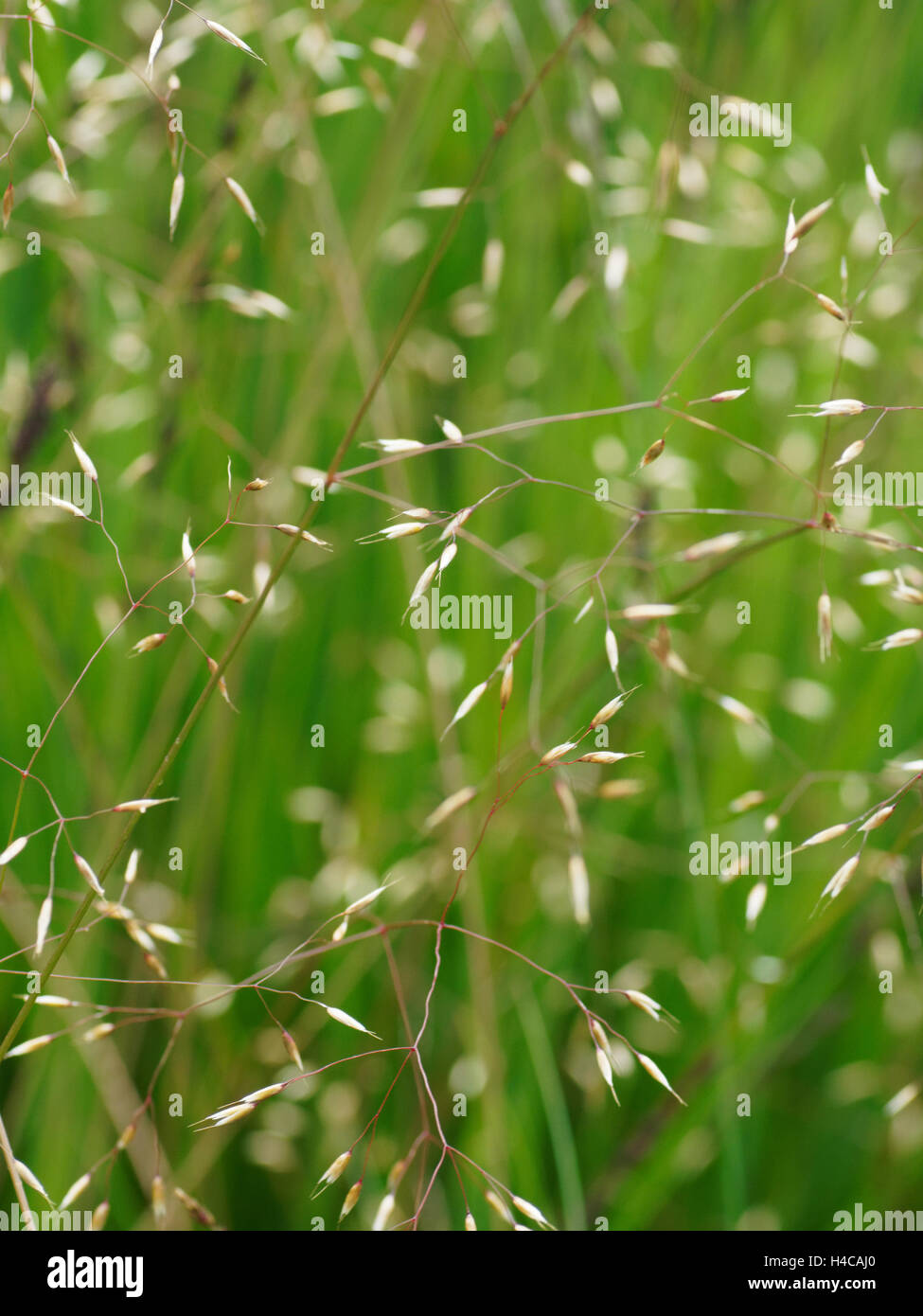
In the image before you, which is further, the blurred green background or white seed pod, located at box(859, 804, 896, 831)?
the blurred green background

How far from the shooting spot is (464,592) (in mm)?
1347

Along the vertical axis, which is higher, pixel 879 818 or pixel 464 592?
pixel 464 592

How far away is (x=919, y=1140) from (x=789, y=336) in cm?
112

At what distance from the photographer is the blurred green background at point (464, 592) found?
3.85 ft

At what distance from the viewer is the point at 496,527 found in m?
1.41

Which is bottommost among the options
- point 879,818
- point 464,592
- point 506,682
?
point 879,818

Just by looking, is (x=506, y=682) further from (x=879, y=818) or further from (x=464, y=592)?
(x=464, y=592)

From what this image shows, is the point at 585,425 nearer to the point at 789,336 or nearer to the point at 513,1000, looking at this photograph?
the point at 789,336

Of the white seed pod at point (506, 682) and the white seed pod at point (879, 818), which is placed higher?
the white seed pod at point (506, 682)

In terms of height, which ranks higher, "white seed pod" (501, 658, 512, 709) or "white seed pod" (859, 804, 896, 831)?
"white seed pod" (501, 658, 512, 709)

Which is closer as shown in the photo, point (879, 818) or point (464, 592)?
point (879, 818)

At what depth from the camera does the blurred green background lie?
1174 millimetres

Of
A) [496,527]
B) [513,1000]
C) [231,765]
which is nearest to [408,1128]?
[513,1000]

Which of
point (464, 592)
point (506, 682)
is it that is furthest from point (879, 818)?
point (464, 592)
